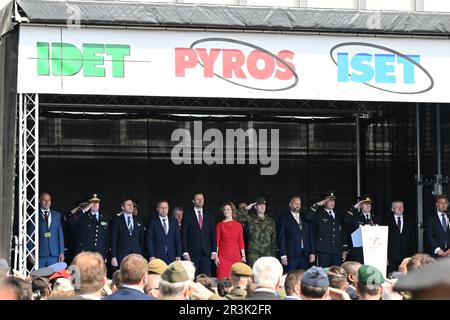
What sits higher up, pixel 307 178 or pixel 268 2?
pixel 268 2

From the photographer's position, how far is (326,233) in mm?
15422

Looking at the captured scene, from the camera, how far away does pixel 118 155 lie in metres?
16.4

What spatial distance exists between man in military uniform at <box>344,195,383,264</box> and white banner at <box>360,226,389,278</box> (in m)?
1.28

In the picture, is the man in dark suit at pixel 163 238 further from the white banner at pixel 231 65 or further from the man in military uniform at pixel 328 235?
the white banner at pixel 231 65

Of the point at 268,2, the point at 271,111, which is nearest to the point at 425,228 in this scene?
the point at 271,111

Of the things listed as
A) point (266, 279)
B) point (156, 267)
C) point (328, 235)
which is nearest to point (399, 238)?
point (328, 235)

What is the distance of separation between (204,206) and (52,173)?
256 cm

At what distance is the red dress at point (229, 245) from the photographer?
1515 cm

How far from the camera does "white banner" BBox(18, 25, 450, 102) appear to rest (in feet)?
39.1

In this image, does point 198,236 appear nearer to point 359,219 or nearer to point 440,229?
point 359,219

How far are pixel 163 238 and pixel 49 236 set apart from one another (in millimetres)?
1657

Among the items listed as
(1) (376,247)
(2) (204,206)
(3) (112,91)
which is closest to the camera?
(3) (112,91)
